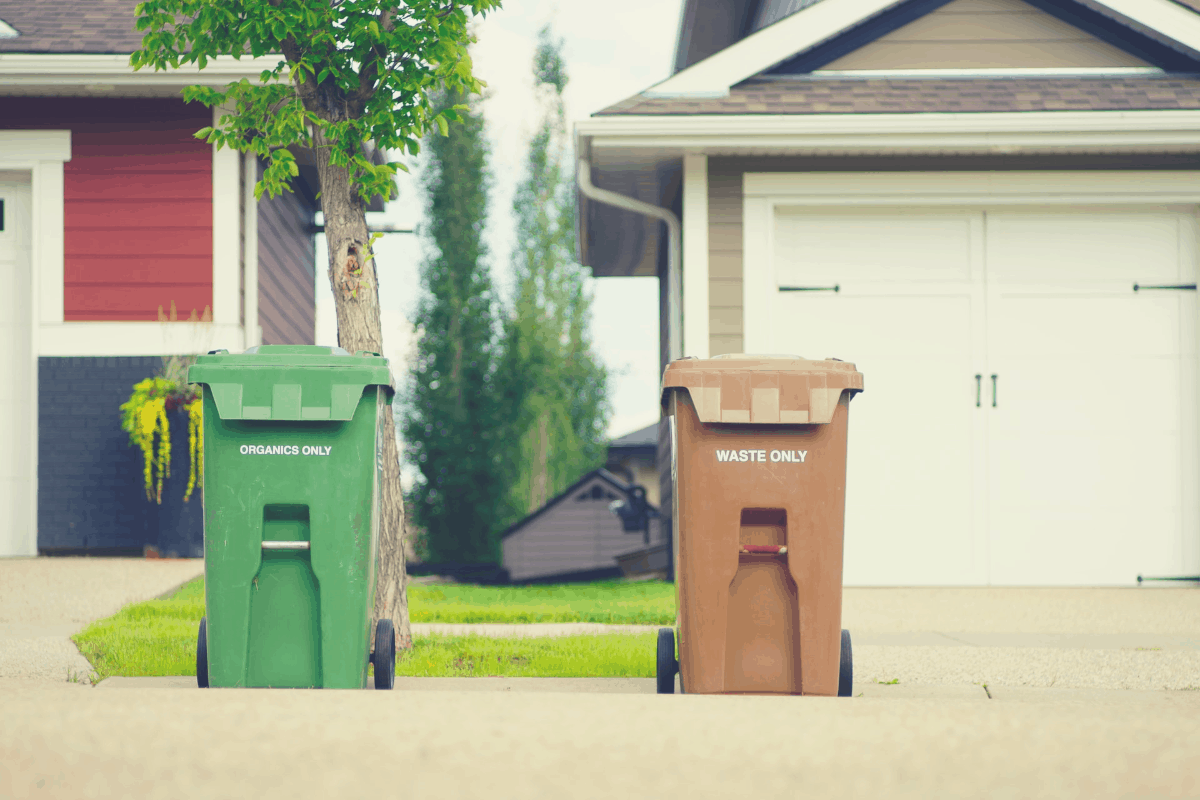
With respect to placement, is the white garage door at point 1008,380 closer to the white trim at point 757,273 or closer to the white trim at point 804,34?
the white trim at point 757,273

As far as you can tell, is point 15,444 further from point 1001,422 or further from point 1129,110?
point 1129,110

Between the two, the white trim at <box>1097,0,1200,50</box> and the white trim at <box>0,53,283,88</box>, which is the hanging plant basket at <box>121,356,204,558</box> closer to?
the white trim at <box>0,53,283,88</box>

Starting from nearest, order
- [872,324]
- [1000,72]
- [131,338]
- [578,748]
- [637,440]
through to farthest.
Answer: [578,748]
[872,324]
[1000,72]
[131,338]
[637,440]

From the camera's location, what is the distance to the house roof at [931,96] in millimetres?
6625

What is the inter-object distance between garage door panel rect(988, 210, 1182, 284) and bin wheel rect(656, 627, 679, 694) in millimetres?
4476

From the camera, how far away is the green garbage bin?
10.7ft

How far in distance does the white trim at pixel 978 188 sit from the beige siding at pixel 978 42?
93 cm

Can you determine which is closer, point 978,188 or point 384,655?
point 384,655

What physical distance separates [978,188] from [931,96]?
0.66 metres

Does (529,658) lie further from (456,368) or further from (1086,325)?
(456,368)

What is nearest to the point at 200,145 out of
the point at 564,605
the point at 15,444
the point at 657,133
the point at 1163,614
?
the point at 15,444

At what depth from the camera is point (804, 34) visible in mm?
7039

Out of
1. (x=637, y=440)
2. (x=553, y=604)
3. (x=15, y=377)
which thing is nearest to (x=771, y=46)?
(x=553, y=604)

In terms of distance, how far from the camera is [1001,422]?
6859 millimetres
